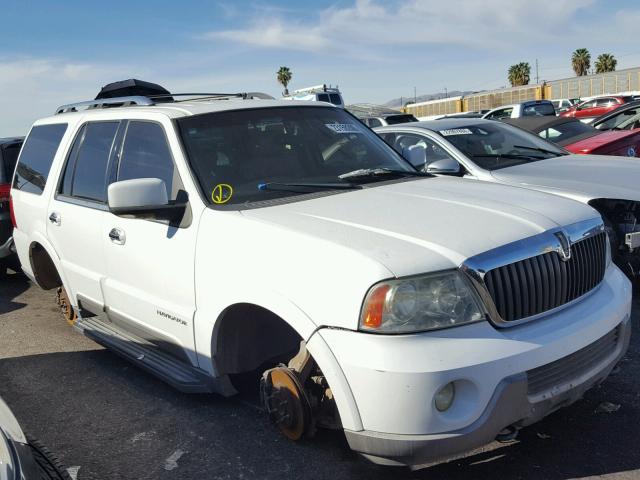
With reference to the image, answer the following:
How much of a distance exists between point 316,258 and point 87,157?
8.48ft

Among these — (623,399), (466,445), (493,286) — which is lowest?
(623,399)

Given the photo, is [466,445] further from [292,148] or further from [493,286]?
[292,148]

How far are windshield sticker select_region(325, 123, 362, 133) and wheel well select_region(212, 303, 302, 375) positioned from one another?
1.48m

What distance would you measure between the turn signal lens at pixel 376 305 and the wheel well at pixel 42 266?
3.63m

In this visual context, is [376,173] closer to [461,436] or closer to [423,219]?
[423,219]

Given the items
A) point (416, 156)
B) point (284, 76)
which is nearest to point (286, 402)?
point (416, 156)

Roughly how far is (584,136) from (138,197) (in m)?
6.77

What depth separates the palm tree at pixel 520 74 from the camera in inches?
2980

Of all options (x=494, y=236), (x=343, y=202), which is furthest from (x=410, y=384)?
(x=343, y=202)

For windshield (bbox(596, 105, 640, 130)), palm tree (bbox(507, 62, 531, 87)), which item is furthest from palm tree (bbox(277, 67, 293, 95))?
windshield (bbox(596, 105, 640, 130))

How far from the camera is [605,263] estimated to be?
3.38 meters

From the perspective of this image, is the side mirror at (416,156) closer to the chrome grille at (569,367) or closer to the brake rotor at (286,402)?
the chrome grille at (569,367)

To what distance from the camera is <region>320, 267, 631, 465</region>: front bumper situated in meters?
2.52

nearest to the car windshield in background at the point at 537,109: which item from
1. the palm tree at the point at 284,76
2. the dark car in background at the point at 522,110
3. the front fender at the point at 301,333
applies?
the dark car in background at the point at 522,110
